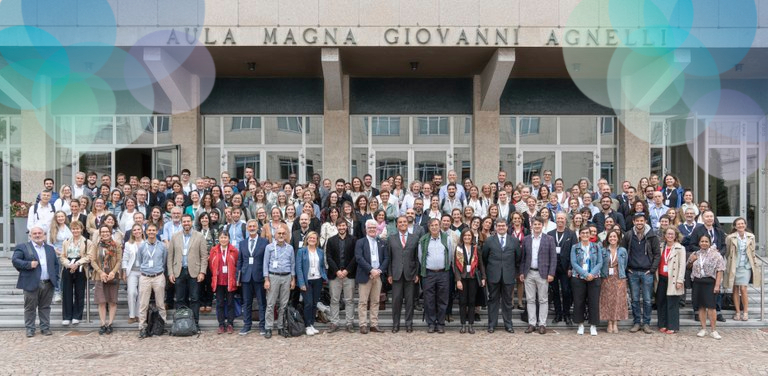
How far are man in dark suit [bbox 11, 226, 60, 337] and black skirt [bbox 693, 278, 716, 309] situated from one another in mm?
10220

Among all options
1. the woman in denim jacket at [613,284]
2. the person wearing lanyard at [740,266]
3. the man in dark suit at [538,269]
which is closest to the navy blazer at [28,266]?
the man in dark suit at [538,269]

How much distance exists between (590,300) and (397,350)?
3.35 meters

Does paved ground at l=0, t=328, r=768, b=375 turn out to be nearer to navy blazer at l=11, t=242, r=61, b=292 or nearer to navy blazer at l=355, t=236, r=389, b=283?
navy blazer at l=11, t=242, r=61, b=292

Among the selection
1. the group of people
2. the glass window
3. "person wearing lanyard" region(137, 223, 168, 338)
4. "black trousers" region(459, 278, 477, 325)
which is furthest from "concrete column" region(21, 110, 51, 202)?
the glass window

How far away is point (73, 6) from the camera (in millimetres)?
13445

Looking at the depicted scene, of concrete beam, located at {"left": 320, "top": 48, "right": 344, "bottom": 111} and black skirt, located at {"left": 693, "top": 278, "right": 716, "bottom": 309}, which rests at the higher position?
concrete beam, located at {"left": 320, "top": 48, "right": 344, "bottom": 111}

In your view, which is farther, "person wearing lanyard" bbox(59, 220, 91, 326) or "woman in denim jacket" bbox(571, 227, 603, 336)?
"person wearing lanyard" bbox(59, 220, 91, 326)

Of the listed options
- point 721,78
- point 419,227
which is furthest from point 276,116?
point 721,78

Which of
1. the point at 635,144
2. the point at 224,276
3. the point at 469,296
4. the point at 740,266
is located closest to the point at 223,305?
the point at 224,276

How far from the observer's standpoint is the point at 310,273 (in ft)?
32.9

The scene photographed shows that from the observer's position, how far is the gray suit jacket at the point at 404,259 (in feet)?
33.5

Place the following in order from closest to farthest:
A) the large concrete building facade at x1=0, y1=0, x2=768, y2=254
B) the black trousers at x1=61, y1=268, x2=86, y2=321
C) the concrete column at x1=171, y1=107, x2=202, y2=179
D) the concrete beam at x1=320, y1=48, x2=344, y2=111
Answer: the black trousers at x1=61, y1=268, x2=86, y2=321 → the concrete beam at x1=320, y1=48, x2=344, y2=111 → the large concrete building facade at x1=0, y1=0, x2=768, y2=254 → the concrete column at x1=171, y1=107, x2=202, y2=179

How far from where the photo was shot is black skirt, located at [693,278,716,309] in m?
9.97

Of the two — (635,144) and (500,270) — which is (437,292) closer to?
(500,270)
